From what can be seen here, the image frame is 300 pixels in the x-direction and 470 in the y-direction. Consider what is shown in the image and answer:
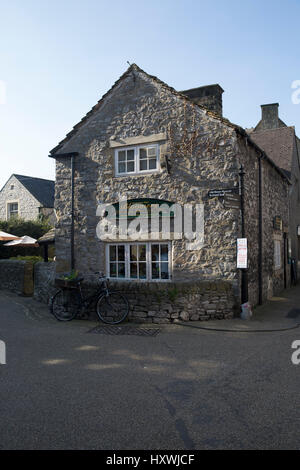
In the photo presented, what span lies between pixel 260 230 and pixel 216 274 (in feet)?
9.85

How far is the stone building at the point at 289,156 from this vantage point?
1906cm

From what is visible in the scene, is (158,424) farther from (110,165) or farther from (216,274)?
(110,165)

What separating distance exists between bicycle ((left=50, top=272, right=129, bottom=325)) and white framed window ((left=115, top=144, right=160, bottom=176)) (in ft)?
10.5

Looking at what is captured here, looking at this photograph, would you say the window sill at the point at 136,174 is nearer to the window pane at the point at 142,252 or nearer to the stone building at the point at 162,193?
the stone building at the point at 162,193

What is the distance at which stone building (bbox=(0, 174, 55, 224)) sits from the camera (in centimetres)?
2777

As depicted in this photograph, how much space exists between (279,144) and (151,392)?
58.7 feet

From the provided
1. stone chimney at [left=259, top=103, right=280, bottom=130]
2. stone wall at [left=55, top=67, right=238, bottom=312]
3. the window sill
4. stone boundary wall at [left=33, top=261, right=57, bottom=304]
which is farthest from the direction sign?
stone chimney at [left=259, top=103, right=280, bottom=130]

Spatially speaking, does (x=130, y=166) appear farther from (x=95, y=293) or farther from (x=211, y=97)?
(x=95, y=293)

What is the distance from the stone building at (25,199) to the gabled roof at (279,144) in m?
15.4

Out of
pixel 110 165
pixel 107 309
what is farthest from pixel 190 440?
pixel 110 165

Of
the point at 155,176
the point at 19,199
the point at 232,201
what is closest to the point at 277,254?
the point at 232,201

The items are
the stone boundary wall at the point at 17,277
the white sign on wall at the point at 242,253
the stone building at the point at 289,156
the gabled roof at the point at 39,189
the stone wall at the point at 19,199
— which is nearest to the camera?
the white sign on wall at the point at 242,253

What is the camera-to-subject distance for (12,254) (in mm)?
22297

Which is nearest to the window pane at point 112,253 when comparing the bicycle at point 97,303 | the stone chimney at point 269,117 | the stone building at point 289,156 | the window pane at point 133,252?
the window pane at point 133,252
